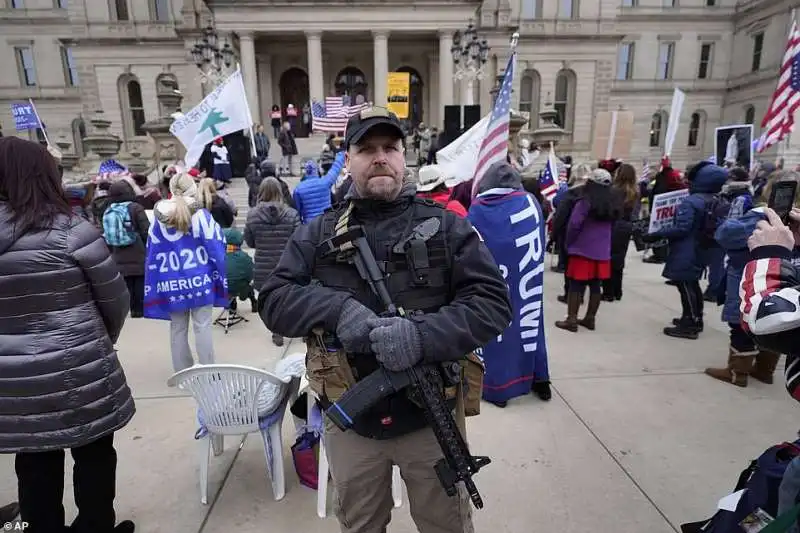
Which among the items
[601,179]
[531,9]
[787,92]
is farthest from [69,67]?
[787,92]

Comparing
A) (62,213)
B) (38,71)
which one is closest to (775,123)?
(62,213)

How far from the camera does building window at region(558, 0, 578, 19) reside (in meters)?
28.9

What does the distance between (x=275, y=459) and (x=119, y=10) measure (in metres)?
35.2

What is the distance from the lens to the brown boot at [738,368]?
4.31 m

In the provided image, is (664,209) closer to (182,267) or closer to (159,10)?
(182,267)

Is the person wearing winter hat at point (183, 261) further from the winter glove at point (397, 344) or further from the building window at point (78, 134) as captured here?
the building window at point (78, 134)

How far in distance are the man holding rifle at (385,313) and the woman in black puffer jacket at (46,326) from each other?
1.02 m

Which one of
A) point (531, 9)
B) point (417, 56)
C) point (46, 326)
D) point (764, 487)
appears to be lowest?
point (764, 487)

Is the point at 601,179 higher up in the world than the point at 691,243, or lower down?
higher up

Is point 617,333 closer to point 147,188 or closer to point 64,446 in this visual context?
point 64,446

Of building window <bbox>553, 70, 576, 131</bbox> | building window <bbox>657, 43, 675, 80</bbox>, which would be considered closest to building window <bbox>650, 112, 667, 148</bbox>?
building window <bbox>657, 43, 675, 80</bbox>

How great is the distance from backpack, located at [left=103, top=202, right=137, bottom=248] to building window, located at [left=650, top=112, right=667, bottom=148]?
124ft

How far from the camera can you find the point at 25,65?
33812 millimetres

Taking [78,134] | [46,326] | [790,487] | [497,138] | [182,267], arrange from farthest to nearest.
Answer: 1. [78,134]
2. [497,138]
3. [182,267]
4. [46,326]
5. [790,487]
